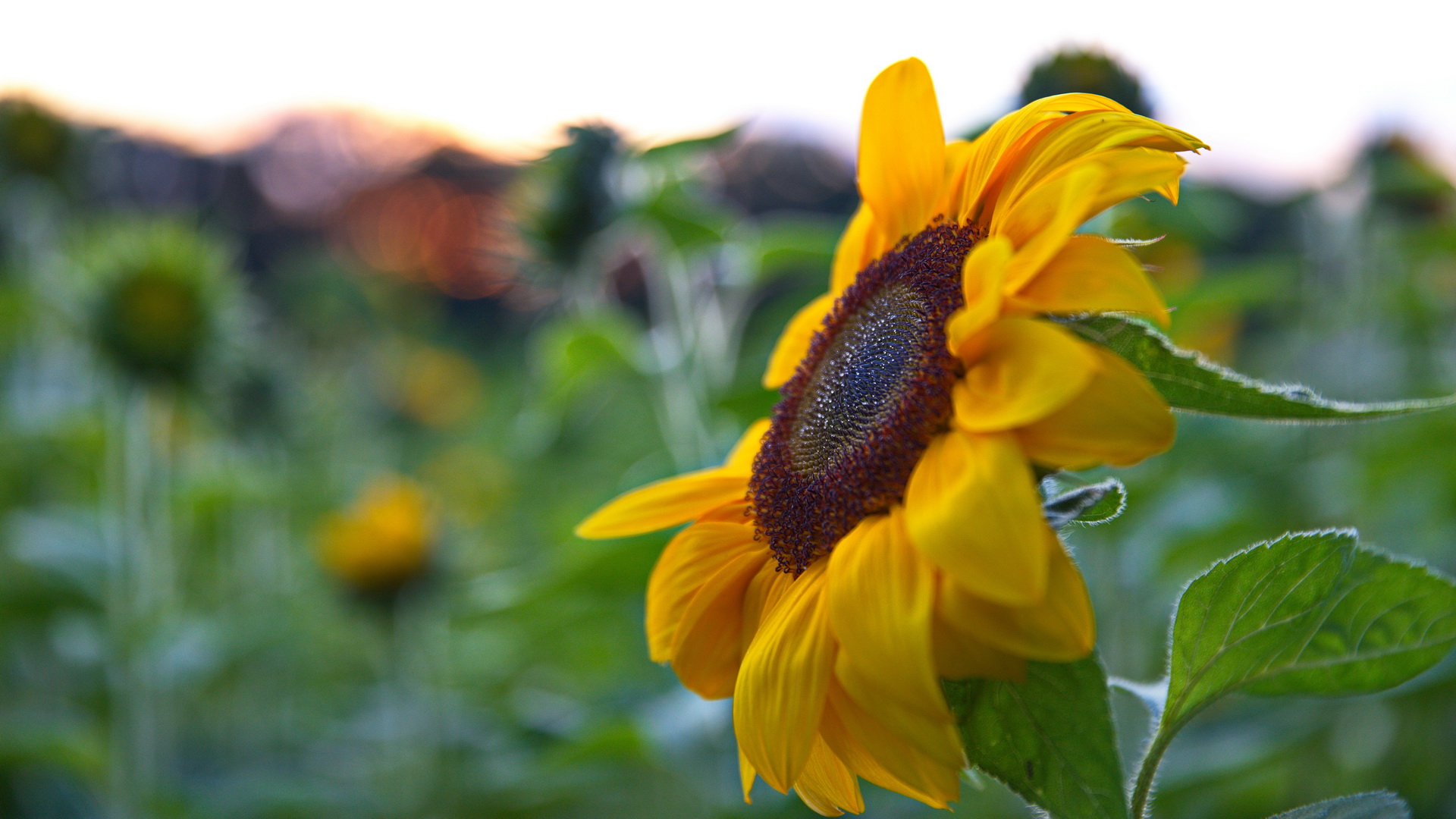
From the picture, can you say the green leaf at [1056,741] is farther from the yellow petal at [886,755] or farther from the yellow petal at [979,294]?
the yellow petal at [979,294]

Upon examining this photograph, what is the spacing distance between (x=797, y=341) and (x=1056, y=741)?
50 cm

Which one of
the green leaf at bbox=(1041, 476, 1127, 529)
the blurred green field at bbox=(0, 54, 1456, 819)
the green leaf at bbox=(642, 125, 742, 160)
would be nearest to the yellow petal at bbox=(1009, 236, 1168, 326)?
the green leaf at bbox=(1041, 476, 1127, 529)

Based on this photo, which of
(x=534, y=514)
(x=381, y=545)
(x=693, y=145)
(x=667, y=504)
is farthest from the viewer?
(x=534, y=514)

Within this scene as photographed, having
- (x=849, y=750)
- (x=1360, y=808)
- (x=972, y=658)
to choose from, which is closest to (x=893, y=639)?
(x=972, y=658)

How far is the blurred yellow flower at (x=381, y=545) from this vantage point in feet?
7.64

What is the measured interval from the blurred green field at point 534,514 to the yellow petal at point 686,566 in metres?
0.25

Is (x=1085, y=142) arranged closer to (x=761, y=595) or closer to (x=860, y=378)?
(x=860, y=378)

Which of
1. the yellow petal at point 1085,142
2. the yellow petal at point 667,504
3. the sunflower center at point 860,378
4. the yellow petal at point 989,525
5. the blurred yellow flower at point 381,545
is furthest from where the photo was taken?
the blurred yellow flower at point 381,545

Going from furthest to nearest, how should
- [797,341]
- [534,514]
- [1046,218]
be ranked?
[534,514], [797,341], [1046,218]

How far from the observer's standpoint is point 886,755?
604 mm

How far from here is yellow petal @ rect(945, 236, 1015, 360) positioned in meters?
0.56

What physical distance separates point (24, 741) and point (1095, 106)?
2.01m

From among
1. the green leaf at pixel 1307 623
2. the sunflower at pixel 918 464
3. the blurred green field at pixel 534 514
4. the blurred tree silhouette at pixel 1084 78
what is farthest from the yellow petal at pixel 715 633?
the blurred tree silhouette at pixel 1084 78

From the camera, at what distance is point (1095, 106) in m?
0.68
